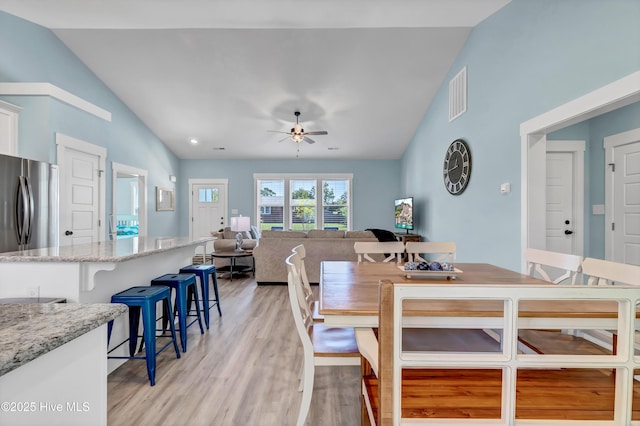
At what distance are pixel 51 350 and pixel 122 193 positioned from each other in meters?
11.3

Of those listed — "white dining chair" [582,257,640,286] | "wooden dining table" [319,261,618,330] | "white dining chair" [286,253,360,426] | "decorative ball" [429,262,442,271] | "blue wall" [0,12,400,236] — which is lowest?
"white dining chair" [286,253,360,426]

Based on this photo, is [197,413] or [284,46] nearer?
[197,413]

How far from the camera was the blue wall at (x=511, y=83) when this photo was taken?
227 cm

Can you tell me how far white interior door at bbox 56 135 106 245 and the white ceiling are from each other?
1440 millimetres

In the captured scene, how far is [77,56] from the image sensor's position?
4742mm

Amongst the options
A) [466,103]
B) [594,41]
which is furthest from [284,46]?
[594,41]

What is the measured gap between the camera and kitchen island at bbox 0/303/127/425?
1.88 feet

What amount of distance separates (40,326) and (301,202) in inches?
316

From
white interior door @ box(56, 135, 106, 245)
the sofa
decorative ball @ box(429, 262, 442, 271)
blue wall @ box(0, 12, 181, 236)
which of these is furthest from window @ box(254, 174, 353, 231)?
decorative ball @ box(429, 262, 442, 271)

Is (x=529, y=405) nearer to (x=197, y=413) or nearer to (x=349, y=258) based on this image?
(x=197, y=413)

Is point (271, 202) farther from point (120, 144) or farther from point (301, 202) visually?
point (120, 144)

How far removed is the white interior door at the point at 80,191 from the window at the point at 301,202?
4062mm

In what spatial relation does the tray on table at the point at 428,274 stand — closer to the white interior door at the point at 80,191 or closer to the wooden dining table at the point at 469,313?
the wooden dining table at the point at 469,313

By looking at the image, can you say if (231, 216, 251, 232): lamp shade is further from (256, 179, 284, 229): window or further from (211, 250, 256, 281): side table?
(256, 179, 284, 229): window
